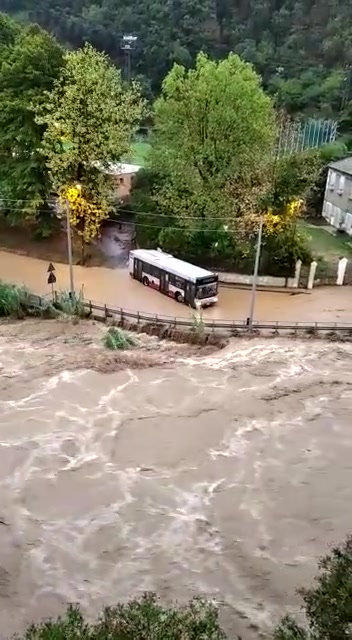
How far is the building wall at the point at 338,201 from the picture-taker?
138ft

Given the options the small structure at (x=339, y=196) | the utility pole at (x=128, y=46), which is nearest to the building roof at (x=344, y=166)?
the small structure at (x=339, y=196)

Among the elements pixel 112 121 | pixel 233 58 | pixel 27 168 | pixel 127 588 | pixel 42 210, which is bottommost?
pixel 127 588

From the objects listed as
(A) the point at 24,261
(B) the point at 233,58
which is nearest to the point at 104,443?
(A) the point at 24,261

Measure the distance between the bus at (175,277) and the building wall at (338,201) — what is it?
44.8 ft

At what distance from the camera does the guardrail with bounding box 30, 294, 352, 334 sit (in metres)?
29.1

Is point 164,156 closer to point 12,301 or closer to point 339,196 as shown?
point 12,301

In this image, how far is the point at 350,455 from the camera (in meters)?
20.0

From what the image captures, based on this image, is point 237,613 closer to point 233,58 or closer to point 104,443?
point 104,443

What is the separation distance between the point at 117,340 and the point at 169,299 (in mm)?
6176

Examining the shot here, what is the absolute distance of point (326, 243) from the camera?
40875mm

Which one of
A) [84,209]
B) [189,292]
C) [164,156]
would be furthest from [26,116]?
[189,292]

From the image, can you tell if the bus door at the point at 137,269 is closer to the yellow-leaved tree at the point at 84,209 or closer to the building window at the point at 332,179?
the yellow-leaved tree at the point at 84,209

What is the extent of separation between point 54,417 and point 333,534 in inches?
380

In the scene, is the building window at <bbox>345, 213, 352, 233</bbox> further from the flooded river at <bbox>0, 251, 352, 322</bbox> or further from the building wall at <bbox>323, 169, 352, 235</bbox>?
the flooded river at <bbox>0, 251, 352, 322</bbox>
